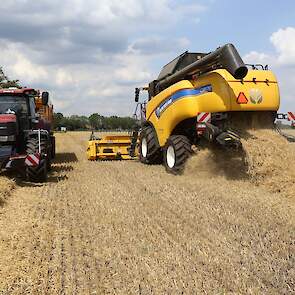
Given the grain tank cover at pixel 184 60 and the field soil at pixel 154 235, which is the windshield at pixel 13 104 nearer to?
the field soil at pixel 154 235

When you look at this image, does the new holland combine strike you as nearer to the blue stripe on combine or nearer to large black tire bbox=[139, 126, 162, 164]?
the blue stripe on combine

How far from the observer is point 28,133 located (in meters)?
9.67

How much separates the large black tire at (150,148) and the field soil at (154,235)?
2.81 m

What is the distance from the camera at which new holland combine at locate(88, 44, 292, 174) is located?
835 cm

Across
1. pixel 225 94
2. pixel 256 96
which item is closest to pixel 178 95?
pixel 225 94

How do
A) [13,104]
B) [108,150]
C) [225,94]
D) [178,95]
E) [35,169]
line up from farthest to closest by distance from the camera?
[108,150]
[13,104]
[178,95]
[35,169]
[225,94]

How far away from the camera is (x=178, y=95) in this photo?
962cm

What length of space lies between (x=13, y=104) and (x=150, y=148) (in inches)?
→ 142

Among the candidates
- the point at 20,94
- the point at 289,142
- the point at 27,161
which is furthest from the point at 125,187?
the point at 20,94

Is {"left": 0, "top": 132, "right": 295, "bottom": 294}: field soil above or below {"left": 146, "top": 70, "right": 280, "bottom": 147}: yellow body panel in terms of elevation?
below

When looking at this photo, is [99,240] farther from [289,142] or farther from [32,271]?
[289,142]

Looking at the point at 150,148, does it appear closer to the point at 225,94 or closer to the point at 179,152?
the point at 179,152

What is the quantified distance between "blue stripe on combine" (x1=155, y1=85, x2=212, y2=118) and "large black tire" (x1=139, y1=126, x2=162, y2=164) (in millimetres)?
772

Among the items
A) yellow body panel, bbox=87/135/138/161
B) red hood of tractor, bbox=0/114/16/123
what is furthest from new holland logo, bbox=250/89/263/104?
yellow body panel, bbox=87/135/138/161
